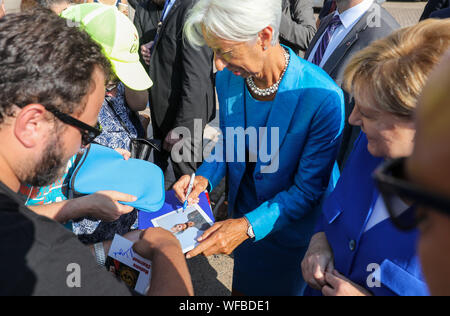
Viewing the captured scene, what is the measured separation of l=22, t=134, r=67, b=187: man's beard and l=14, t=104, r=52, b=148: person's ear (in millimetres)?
52

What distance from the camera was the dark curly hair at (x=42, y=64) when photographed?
1.05 metres

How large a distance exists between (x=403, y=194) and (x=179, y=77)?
2.67 metres

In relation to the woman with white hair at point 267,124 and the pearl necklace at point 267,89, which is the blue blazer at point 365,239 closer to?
the woman with white hair at point 267,124

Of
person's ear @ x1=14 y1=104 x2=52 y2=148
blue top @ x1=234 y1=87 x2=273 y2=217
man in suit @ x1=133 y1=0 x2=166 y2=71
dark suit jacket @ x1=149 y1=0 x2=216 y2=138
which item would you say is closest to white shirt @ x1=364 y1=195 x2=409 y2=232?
blue top @ x1=234 y1=87 x2=273 y2=217

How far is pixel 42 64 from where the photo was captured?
42.4 inches

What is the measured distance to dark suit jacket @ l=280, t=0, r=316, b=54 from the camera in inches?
140

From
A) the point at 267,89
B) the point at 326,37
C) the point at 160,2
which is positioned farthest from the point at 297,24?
the point at 267,89

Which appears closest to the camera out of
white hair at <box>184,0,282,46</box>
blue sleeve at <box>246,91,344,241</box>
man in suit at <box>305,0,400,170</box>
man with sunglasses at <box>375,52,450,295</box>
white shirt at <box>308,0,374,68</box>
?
man with sunglasses at <box>375,52,450,295</box>

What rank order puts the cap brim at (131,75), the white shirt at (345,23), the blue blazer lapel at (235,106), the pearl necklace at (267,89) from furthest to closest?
1. the white shirt at (345,23)
2. the cap brim at (131,75)
3. the blue blazer lapel at (235,106)
4. the pearl necklace at (267,89)

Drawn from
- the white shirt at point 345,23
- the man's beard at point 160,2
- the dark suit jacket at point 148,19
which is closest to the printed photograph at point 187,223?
the white shirt at point 345,23

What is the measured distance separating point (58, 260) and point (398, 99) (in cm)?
116

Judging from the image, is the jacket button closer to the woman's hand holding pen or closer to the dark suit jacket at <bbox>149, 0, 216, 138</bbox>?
the woman's hand holding pen

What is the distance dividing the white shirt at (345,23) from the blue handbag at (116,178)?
77.6 inches
